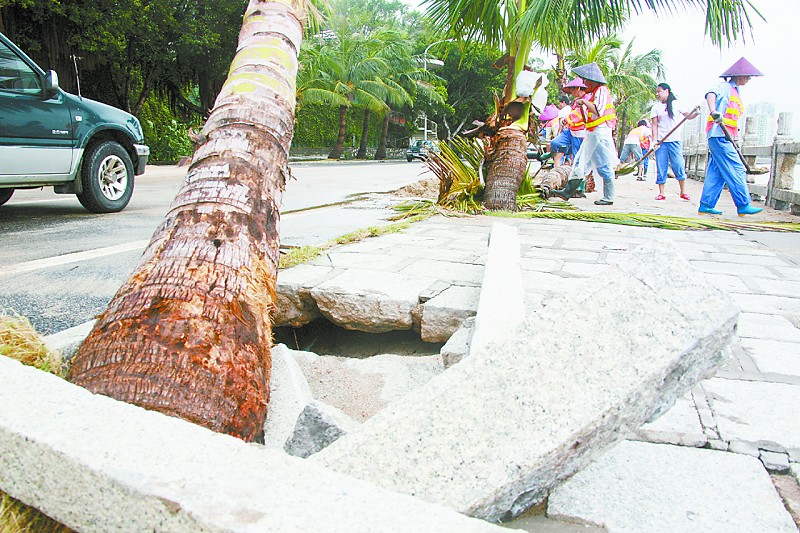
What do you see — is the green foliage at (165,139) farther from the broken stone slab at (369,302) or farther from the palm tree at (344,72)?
the broken stone slab at (369,302)

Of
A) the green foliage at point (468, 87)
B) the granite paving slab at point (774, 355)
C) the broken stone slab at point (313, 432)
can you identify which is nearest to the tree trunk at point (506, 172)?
the granite paving slab at point (774, 355)

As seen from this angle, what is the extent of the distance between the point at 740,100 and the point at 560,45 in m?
2.43

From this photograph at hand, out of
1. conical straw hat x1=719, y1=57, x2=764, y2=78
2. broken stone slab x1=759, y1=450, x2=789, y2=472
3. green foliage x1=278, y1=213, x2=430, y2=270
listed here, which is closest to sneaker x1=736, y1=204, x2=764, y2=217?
conical straw hat x1=719, y1=57, x2=764, y2=78

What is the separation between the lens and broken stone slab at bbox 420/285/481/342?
2.83m

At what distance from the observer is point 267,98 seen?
2633 mm

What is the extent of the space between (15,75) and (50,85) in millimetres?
295

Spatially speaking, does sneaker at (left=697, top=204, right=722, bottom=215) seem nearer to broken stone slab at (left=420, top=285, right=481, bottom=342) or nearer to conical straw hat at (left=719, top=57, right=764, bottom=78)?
conical straw hat at (left=719, top=57, right=764, bottom=78)

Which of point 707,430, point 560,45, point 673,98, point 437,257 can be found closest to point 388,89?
point 673,98

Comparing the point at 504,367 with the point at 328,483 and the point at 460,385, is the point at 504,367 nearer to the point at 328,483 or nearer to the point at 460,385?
the point at 460,385

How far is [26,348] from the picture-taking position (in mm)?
1746

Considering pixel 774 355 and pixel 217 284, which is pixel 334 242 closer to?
pixel 217 284

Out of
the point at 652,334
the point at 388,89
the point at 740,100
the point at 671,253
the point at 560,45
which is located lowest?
the point at 652,334

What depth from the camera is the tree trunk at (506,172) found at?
7.23 metres

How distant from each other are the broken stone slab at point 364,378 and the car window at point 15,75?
15.3 feet
